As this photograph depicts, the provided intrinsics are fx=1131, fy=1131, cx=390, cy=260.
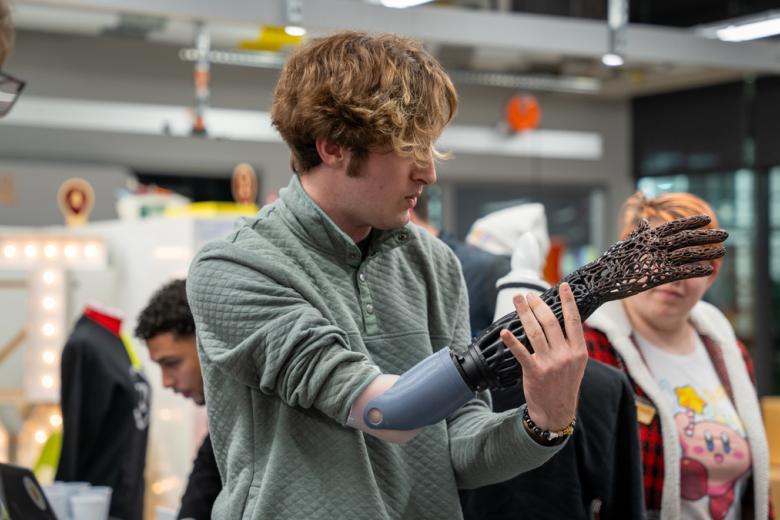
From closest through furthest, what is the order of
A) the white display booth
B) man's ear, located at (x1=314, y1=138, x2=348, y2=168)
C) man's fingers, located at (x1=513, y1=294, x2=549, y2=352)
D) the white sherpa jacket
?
man's fingers, located at (x1=513, y1=294, x2=549, y2=352), man's ear, located at (x1=314, y1=138, x2=348, y2=168), the white sherpa jacket, the white display booth

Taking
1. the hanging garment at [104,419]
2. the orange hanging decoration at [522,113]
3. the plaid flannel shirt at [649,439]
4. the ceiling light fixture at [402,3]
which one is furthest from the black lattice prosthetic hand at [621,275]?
the orange hanging decoration at [522,113]

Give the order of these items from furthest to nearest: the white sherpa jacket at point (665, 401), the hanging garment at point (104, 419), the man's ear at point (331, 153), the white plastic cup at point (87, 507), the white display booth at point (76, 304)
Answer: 1. the white display booth at point (76, 304)
2. the hanging garment at point (104, 419)
3. the white plastic cup at point (87, 507)
4. the white sherpa jacket at point (665, 401)
5. the man's ear at point (331, 153)

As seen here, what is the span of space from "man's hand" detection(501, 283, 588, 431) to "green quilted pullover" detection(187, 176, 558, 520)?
0.41 feet

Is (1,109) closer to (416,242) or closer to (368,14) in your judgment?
(416,242)

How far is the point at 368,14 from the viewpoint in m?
6.08

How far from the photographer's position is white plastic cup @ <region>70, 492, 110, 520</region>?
296 centimetres

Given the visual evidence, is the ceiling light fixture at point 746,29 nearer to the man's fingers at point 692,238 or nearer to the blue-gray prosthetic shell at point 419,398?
the man's fingers at point 692,238

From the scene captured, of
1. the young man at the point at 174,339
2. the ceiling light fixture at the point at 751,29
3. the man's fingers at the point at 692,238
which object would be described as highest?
the ceiling light fixture at the point at 751,29

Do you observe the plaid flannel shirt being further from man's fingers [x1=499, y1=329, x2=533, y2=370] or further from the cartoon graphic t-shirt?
man's fingers [x1=499, y1=329, x2=533, y2=370]

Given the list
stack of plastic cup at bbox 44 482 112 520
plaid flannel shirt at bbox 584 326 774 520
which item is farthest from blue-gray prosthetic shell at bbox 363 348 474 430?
stack of plastic cup at bbox 44 482 112 520

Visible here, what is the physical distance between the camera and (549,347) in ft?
4.64

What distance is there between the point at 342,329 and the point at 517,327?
0.80 feet

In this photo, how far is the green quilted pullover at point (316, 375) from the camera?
57.4 inches

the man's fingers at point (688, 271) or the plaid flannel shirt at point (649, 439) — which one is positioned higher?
the man's fingers at point (688, 271)
